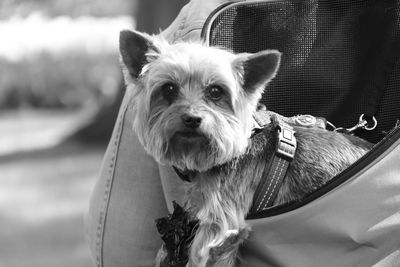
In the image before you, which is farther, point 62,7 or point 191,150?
point 62,7

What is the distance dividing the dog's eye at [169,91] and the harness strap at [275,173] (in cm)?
48

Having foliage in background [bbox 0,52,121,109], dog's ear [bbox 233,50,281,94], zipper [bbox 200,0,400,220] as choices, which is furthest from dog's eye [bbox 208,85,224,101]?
foliage in background [bbox 0,52,121,109]

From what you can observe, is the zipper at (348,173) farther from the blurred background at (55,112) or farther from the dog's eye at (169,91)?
the blurred background at (55,112)

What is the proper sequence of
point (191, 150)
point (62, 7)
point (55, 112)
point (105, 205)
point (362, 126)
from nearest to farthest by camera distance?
point (191, 150)
point (362, 126)
point (105, 205)
point (62, 7)
point (55, 112)

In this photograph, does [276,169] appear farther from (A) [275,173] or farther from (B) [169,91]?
(B) [169,91]

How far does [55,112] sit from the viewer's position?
1625cm

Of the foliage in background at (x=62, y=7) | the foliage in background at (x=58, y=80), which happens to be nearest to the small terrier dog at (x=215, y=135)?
the foliage in background at (x=62, y=7)

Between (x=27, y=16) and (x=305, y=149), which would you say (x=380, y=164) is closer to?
(x=305, y=149)

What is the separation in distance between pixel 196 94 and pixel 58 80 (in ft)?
43.2

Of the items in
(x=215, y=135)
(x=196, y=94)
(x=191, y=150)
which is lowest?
(x=191, y=150)

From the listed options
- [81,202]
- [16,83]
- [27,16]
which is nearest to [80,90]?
[16,83]

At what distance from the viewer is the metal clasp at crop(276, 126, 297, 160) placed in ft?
11.2

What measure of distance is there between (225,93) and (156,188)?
2.17 ft

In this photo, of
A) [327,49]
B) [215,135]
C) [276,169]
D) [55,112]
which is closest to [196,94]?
[215,135]
